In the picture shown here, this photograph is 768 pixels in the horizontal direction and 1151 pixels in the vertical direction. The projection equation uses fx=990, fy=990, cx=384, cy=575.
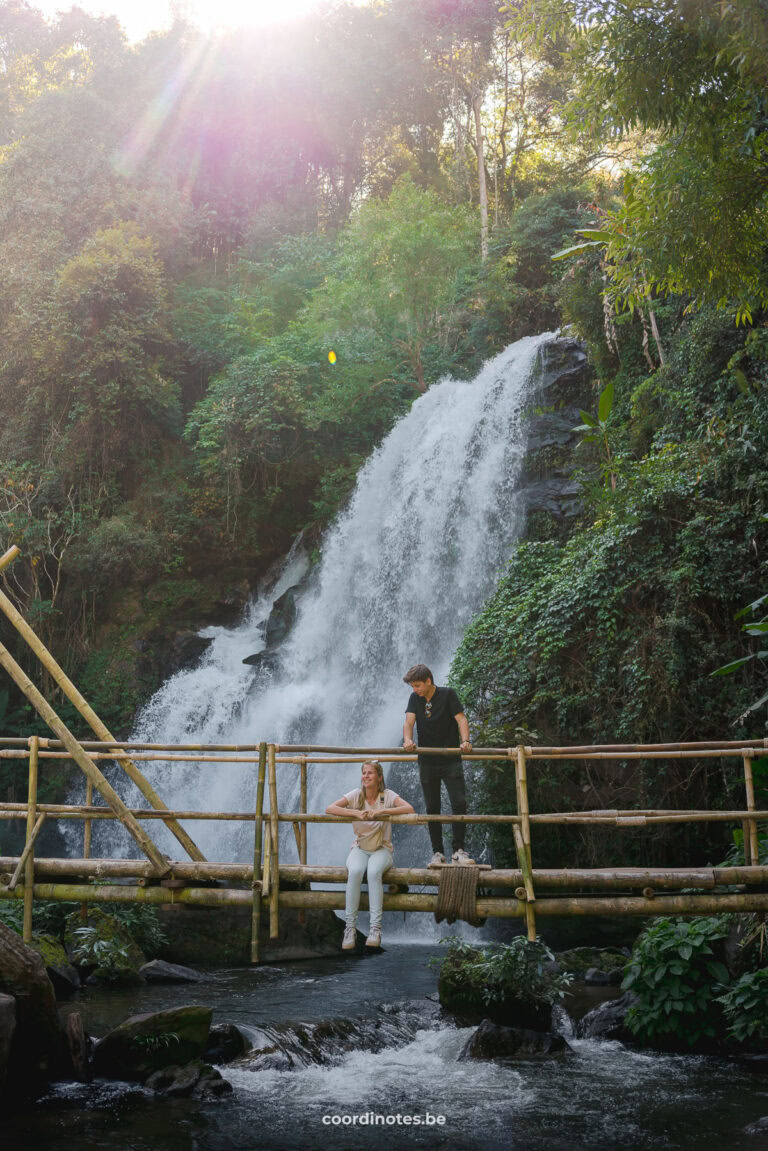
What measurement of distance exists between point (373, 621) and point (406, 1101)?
31.5ft

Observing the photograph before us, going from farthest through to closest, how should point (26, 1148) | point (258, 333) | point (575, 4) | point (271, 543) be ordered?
point (258, 333)
point (271, 543)
point (575, 4)
point (26, 1148)

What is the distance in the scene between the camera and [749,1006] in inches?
269

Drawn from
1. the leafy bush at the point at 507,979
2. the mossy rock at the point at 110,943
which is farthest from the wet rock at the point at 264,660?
the leafy bush at the point at 507,979

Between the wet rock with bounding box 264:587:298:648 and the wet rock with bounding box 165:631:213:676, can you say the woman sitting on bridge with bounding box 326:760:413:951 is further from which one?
the wet rock with bounding box 165:631:213:676

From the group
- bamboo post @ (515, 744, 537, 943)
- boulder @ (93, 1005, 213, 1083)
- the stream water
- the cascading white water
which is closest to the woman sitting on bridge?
bamboo post @ (515, 744, 537, 943)

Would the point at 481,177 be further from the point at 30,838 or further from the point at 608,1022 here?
the point at 30,838

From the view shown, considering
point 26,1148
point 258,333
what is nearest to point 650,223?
point 26,1148

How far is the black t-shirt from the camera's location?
6797 millimetres

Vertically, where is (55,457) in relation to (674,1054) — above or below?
above

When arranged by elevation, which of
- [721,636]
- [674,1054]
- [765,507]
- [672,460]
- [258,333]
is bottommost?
[674,1054]

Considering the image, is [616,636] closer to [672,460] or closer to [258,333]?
[672,460]

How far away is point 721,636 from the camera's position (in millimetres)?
10305

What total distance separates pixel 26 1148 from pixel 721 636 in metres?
7.77

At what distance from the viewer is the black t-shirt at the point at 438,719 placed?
22.3ft
